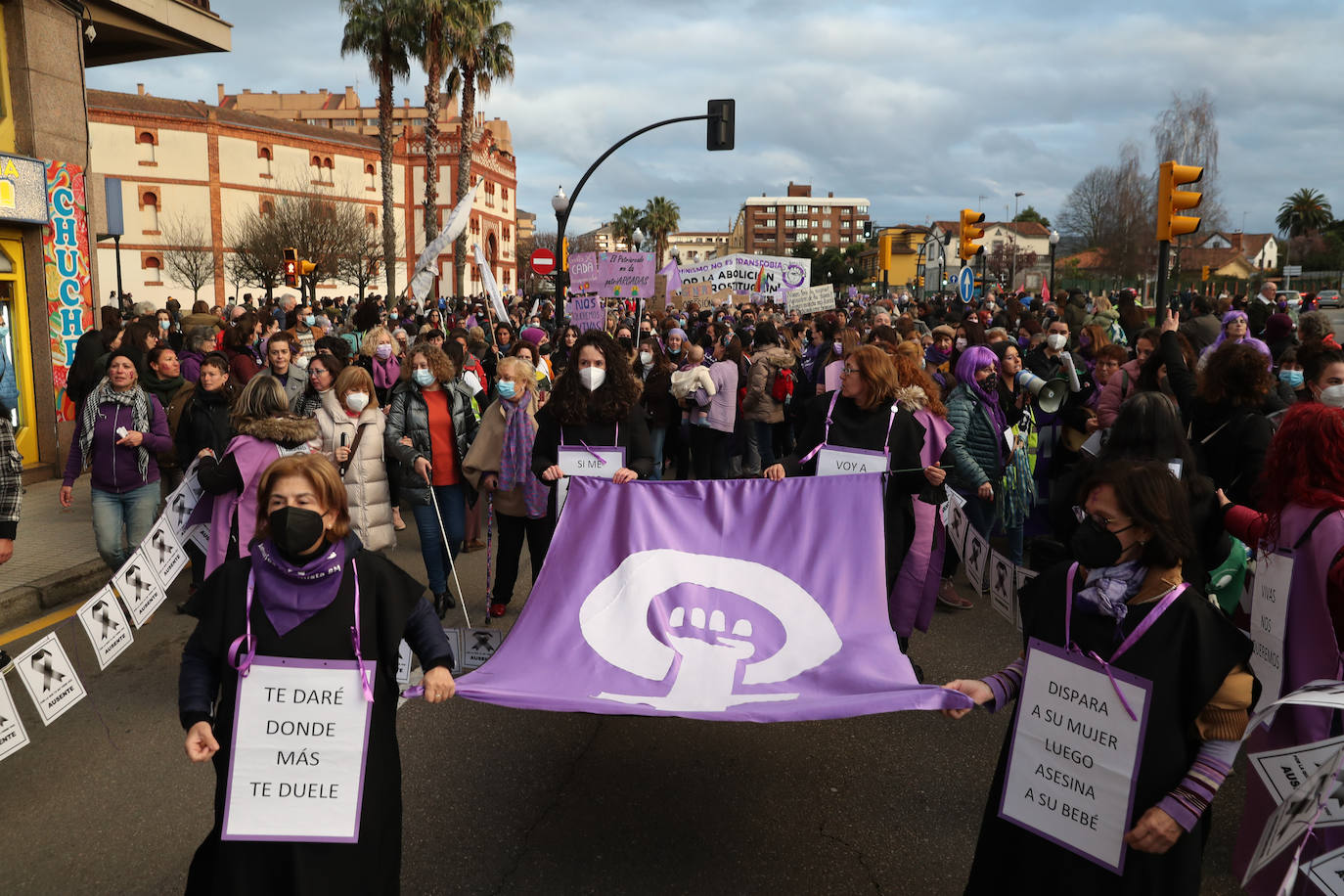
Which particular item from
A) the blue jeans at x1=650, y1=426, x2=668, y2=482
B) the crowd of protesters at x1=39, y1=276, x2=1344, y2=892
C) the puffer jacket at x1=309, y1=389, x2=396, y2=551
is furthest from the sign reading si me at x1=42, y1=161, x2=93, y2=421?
the puffer jacket at x1=309, y1=389, x2=396, y2=551

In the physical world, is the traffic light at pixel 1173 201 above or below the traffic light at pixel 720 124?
below

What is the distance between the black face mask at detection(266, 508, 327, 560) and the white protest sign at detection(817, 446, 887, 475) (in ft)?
10.3

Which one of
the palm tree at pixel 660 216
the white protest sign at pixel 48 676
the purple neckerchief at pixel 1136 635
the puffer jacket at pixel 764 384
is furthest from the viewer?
the palm tree at pixel 660 216

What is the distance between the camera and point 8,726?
3.74 metres

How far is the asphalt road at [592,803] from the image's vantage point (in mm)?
3715

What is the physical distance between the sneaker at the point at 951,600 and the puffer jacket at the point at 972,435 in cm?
75

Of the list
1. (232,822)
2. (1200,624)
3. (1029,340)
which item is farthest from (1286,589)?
(1029,340)

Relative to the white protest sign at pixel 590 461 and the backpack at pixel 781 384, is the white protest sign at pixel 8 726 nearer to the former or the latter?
the white protest sign at pixel 590 461

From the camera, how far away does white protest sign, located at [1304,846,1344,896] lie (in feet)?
7.46

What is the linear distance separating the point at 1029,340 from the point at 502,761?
416 inches

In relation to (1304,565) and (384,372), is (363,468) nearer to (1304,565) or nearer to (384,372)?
(384,372)

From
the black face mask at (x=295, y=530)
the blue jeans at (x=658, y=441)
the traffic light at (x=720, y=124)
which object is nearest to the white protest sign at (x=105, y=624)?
the black face mask at (x=295, y=530)

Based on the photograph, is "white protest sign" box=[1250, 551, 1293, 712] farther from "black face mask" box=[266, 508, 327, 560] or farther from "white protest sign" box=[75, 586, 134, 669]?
"white protest sign" box=[75, 586, 134, 669]

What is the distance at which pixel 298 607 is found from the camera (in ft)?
9.47
